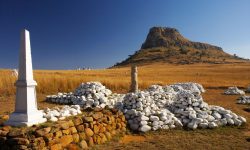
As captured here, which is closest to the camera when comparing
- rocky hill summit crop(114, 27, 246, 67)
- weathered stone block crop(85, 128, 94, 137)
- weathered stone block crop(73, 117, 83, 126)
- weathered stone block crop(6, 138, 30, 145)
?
weathered stone block crop(6, 138, 30, 145)

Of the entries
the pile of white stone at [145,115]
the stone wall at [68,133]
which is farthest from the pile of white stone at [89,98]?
the stone wall at [68,133]

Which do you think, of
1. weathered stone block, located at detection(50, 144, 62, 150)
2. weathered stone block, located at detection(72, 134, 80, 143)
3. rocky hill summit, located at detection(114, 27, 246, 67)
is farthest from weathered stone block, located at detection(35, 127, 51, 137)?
→ rocky hill summit, located at detection(114, 27, 246, 67)

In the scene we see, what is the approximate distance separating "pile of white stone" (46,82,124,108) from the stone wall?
349 centimetres

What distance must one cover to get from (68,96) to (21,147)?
860 cm

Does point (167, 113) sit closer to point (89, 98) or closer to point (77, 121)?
point (89, 98)

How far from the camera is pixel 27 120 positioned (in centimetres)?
909

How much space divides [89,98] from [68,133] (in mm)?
6367

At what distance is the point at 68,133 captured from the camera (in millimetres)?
9180

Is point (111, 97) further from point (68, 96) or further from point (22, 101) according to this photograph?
point (22, 101)

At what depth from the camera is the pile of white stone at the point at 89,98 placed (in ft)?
49.7

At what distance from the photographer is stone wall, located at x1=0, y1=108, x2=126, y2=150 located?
A: 26.9ft

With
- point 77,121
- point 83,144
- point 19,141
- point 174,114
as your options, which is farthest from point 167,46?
point 19,141

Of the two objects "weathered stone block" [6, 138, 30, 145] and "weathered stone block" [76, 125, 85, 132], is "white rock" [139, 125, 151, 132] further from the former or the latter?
"weathered stone block" [6, 138, 30, 145]

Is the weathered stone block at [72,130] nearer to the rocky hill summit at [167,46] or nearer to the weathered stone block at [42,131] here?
the weathered stone block at [42,131]
